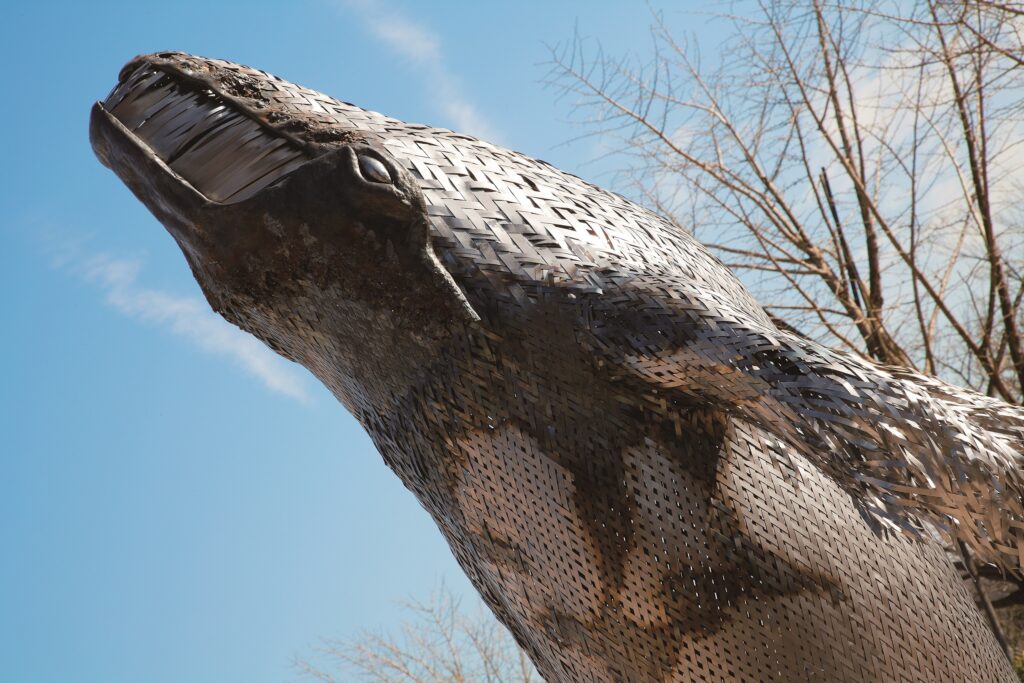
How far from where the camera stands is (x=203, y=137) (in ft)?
3.46

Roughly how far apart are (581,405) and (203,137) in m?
0.50

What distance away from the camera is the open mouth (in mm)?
1010

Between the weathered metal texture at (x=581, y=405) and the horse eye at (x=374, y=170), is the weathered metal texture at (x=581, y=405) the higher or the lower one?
the lower one

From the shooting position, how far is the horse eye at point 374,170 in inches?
36.9

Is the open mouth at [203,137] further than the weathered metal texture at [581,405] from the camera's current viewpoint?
Yes

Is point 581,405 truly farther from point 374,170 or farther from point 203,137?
point 203,137

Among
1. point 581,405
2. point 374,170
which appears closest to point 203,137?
point 374,170

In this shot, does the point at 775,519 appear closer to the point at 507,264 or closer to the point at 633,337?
the point at 633,337

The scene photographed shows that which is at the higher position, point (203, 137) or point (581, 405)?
point (203, 137)

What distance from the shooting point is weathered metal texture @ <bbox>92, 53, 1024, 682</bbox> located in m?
0.90

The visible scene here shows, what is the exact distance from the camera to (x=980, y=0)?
127 inches

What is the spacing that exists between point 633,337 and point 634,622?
29 cm

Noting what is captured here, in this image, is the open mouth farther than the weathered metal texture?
Yes

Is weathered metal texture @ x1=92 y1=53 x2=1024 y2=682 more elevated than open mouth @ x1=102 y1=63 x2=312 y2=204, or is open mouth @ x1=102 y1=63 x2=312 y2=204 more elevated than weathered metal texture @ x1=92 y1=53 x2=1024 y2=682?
open mouth @ x1=102 y1=63 x2=312 y2=204
